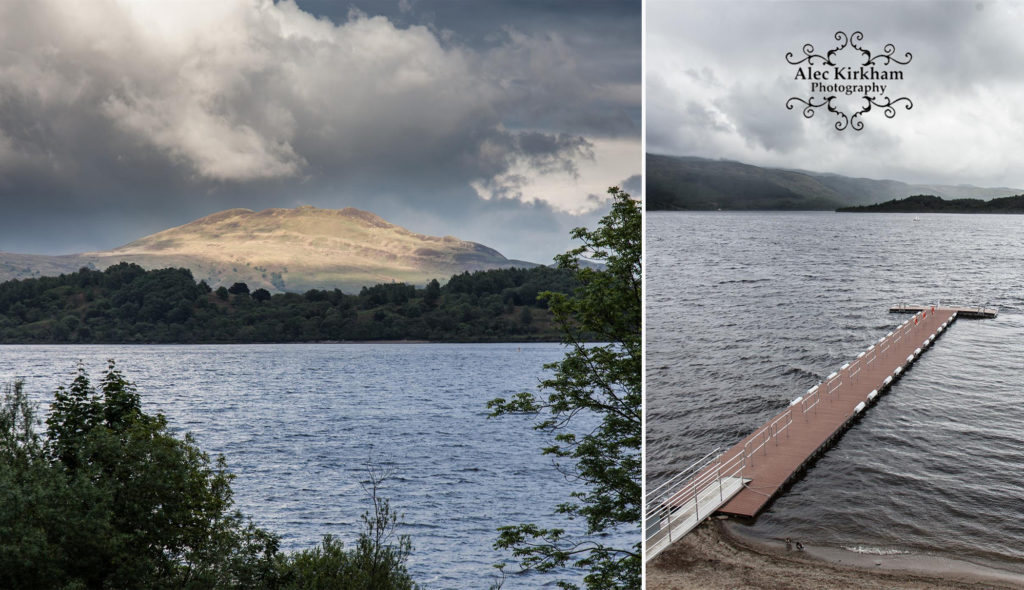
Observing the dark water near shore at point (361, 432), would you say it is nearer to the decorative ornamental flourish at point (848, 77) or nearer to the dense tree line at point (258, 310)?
the dense tree line at point (258, 310)

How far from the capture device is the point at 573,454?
19.3ft

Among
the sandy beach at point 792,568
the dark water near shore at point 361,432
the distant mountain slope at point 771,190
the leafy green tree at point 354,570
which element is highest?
the distant mountain slope at point 771,190

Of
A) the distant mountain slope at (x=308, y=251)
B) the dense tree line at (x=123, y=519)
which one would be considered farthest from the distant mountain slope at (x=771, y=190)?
the distant mountain slope at (x=308, y=251)

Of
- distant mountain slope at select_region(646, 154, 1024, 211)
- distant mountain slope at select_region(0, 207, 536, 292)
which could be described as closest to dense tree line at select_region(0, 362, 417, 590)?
distant mountain slope at select_region(646, 154, 1024, 211)

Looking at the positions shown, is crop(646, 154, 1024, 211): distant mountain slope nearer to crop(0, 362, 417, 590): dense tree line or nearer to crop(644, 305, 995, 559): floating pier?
crop(644, 305, 995, 559): floating pier

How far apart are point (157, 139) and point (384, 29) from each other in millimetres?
20011

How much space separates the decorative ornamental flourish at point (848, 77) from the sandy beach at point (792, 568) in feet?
7.32

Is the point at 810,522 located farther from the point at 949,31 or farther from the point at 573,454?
the point at 949,31

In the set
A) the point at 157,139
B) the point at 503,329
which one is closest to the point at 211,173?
the point at 157,139

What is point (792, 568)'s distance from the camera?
11.9 ft

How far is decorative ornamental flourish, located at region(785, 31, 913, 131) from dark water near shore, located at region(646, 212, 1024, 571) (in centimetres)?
57

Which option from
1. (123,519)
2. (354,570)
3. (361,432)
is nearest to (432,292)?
(361,432)

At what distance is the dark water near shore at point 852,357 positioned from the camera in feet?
12.3

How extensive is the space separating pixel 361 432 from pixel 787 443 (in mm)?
34243
